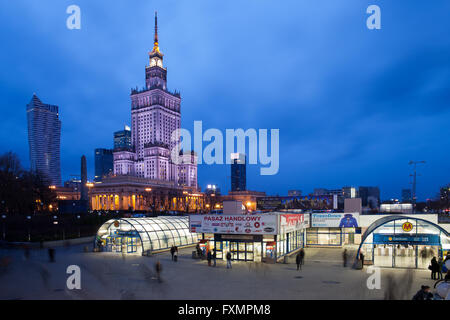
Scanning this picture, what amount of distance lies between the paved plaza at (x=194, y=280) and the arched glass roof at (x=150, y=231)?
12.4 feet

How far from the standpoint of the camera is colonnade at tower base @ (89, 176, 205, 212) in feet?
467

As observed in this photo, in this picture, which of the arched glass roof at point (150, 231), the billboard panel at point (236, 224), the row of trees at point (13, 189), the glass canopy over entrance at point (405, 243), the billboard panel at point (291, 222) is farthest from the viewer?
the row of trees at point (13, 189)

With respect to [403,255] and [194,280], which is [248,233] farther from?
Answer: [403,255]

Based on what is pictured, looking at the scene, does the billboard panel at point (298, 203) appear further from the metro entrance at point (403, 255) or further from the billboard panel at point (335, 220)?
the metro entrance at point (403, 255)

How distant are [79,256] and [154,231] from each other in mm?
7915

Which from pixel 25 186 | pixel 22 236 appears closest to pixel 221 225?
pixel 22 236

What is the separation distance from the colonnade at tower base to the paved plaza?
111 meters

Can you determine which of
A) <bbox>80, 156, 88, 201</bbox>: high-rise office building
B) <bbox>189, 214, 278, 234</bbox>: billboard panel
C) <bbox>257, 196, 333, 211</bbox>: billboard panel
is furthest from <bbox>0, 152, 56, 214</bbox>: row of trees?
<bbox>257, 196, 333, 211</bbox>: billboard panel

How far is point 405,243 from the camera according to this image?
82.1 feet

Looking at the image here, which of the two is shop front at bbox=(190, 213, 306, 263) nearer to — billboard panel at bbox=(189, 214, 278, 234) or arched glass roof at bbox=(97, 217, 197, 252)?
billboard panel at bbox=(189, 214, 278, 234)

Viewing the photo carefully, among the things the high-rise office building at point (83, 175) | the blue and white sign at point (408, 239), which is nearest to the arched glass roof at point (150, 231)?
the blue and white sign at point (408, 239)

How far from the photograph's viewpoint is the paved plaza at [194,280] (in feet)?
55.1

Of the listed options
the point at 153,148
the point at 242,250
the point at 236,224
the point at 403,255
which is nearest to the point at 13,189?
the point at 236,224

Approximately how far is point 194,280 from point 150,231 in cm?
1469
